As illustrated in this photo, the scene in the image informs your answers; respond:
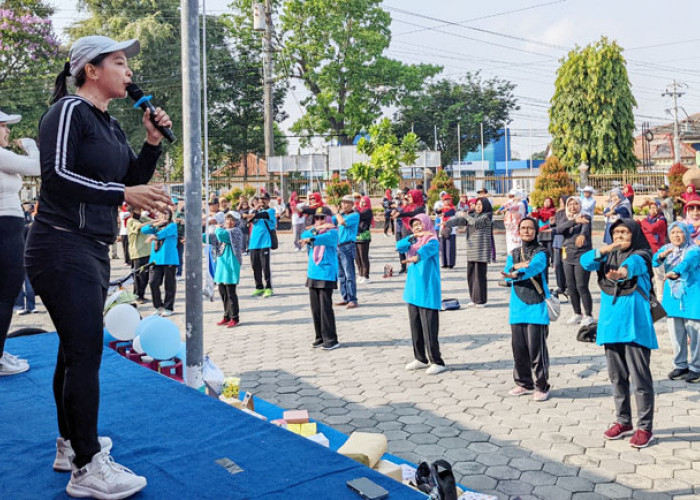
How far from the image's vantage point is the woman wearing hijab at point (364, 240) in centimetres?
1380

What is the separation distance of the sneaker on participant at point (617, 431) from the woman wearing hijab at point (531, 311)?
1.03 metres

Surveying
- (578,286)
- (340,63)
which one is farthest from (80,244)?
(340,63)

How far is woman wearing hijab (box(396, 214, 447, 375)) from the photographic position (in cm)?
694

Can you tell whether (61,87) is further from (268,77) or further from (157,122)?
(268,77)

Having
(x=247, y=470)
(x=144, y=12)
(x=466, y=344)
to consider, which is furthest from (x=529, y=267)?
(x=144, y=12)

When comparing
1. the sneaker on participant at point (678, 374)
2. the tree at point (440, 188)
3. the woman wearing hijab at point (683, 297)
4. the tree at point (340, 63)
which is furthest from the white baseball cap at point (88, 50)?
the tree at point (340, 63)

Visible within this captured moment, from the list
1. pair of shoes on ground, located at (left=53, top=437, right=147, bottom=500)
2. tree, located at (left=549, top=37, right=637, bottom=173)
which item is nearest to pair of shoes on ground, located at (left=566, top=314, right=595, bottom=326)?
pair of shoes on ground, located at (left=53, top=437, right=147, bottom=500)

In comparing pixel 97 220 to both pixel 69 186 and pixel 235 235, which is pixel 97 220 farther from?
pixel 235 235

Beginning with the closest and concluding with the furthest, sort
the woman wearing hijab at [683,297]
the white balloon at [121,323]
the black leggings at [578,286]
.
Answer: the white balloon at [121,323], the woman wearing hijab at [683,297], the black leggings at [578,286]

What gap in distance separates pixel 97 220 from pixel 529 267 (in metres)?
4.37

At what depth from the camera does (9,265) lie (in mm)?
4051

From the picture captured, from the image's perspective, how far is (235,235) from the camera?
10055mm

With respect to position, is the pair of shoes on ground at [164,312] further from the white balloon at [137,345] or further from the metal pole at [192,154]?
the metal pole at [192,154]

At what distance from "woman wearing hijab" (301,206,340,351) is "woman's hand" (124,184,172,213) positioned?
5522 millimetres
